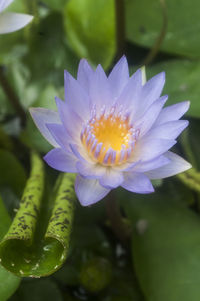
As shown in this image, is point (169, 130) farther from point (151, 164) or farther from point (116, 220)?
point (116, 220)

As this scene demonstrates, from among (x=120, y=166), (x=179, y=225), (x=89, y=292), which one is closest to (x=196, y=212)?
(x=179, y=225)

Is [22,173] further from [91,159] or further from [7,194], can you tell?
[91,159]

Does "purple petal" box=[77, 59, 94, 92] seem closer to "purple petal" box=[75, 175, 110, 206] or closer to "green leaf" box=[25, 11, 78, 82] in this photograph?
"purple petal" box=[75, 175, 110, 206]

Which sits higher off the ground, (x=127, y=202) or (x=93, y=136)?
(x=93, y=136)

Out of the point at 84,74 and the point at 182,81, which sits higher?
the point at 84,74

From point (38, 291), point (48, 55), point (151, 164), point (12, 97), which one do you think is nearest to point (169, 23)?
point (48, 55)
